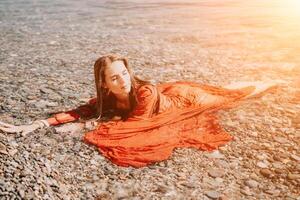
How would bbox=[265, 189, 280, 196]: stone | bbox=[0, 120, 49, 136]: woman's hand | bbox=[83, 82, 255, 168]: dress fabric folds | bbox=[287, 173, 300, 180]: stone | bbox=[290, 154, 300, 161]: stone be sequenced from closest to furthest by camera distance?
bbox=[265, 189, 280, 196]: stone → bbox=[287, 173, 300, 180]: stone → bbox=[290, 154, 300, 161]: stone → bbox=[83, 82, 255, 168]: dress fabric folds → bbox=[0, 120, 49, 136]: woman's hand

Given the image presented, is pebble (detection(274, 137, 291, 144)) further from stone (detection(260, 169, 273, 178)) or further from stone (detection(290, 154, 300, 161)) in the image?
stone (detection(260, 169, 273, 178))

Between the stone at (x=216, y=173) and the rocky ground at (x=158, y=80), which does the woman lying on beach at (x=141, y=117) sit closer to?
the rocky ground at (x=158, y=80)

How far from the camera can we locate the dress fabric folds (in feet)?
22.2

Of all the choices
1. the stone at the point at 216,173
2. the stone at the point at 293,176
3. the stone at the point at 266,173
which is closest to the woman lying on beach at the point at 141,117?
the stone at the point at 216,173

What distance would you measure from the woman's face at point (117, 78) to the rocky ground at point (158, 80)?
1.13 metres

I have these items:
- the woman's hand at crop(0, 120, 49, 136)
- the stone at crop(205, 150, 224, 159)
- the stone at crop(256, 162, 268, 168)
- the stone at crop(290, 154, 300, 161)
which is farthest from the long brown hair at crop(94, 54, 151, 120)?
the stone at crop(290, 154, 300, 161)

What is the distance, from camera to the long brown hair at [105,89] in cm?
752

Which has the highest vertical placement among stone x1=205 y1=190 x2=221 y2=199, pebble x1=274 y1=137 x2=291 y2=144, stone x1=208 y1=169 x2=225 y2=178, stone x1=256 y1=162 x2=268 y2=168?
pebble x1=274 y1=137 x2=291 y2=144

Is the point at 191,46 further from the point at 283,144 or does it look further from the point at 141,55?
the point at 283,144

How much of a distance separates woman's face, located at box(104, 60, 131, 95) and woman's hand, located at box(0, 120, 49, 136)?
1.46 metres

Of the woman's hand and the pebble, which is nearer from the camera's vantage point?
the pebble

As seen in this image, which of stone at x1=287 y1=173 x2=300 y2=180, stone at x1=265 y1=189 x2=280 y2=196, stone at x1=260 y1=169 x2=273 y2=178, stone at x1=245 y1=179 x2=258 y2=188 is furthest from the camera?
stone at x1=260 y1=169 x2=273 y2=178

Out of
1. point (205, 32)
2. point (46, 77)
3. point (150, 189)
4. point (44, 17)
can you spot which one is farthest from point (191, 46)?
point (44, 17)

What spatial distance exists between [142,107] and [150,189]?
2.03m
